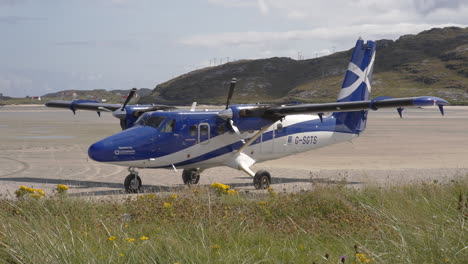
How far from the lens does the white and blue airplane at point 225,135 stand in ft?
59.0

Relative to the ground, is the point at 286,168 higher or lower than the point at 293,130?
lower

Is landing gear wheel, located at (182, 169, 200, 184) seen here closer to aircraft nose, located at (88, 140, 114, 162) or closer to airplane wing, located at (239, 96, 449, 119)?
airplane wing, located at (239, 96, 449, 119)

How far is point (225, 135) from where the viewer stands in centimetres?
1962

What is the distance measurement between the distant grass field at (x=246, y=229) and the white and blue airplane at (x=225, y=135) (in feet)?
11.8

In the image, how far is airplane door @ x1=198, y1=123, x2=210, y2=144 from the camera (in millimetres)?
19250

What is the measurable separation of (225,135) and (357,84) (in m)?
6.34

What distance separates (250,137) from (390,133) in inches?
1157

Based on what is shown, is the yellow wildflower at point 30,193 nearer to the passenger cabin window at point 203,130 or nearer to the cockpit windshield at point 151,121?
the cockpit windshield at point 151,121

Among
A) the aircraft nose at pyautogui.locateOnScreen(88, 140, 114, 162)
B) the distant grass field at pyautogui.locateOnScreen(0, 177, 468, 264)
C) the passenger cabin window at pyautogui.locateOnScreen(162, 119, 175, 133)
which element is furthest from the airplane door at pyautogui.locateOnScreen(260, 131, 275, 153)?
the aircraft nose at pyautogui.locateOnScreen(88, 140, 114, 162)

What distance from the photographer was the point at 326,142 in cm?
2230

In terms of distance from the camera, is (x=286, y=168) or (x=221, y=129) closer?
(x=221, y=129)

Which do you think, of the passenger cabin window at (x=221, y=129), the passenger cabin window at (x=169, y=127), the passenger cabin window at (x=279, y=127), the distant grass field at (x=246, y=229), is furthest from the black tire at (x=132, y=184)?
the passenger cabin window at (x=279, y=127)

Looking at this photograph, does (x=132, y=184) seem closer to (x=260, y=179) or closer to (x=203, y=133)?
(x=203, y=133)

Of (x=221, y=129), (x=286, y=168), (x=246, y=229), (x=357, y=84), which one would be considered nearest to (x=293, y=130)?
(x=221, y=129)
